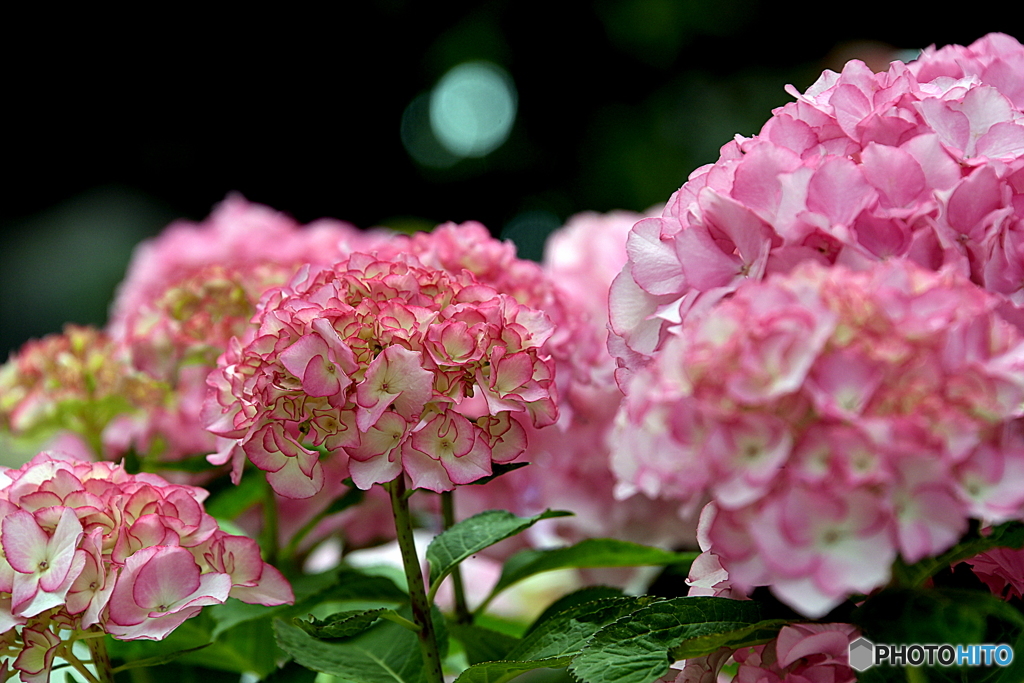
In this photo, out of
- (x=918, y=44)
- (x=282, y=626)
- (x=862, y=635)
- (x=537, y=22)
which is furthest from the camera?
(x=537, y=22)

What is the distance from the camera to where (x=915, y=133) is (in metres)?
0.40

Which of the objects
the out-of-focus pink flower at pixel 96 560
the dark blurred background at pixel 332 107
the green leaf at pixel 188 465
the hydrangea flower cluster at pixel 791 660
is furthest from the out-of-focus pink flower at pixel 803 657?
the dark blurred background at pixel 332 107

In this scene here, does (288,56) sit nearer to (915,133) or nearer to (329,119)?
(329,119)

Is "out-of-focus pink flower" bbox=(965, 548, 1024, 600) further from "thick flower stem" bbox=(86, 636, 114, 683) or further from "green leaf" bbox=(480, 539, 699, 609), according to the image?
"thick flower stem" bbox=(86, 636, 114, 683)

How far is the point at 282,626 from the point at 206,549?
0.06 meters

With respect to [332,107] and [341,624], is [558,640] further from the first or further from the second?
[332,107]

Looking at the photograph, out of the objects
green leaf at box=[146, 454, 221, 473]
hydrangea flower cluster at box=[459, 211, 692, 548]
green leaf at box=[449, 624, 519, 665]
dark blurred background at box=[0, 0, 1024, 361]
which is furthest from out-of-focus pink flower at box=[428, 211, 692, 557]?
dark blurred background at box=[0, 0, 1024, 361]

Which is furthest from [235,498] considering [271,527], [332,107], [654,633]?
[332,107]

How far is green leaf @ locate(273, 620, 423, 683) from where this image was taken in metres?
0.45

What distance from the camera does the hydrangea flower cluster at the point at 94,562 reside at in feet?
1.31

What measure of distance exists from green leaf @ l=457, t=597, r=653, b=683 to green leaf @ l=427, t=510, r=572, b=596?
0.15 ft

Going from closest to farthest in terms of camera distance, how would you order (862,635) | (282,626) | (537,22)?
(862,635) → (282,626) → (537,22)

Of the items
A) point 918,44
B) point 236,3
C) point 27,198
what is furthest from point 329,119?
point 918,44

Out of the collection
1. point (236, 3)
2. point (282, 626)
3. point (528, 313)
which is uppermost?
point (236, 3)
